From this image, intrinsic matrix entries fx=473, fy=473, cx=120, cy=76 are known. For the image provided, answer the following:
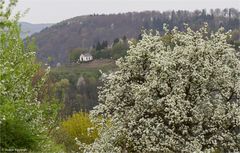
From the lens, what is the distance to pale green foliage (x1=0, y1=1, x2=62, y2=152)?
606 inches

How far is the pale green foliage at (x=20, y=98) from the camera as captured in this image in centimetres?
1538

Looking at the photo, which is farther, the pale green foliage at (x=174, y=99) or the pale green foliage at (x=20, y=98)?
the pale green foliage at (x=174, y=99)

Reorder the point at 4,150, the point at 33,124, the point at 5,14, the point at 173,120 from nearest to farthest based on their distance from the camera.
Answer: the point at 4,150 → the point at 33,124 → the point at 5,14 → the point at 173,120

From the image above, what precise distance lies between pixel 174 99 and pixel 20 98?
8230 mm

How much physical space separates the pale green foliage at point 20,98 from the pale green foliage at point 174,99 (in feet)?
21.8

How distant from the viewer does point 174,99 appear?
22234mm

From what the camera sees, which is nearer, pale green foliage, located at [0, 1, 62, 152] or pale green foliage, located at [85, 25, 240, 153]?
pale green foliage, located at [0, 1, 62, 152]

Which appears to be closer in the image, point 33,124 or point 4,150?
point 4,150

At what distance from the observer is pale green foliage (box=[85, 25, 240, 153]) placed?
75.2ft

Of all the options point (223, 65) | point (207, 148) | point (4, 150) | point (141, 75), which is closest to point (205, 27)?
point (223, 65)

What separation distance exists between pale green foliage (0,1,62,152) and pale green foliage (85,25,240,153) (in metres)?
6.66

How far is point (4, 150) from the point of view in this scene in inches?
601

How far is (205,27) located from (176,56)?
2.79 metres

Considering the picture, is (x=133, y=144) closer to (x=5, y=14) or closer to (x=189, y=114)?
(x=189, y=114)
